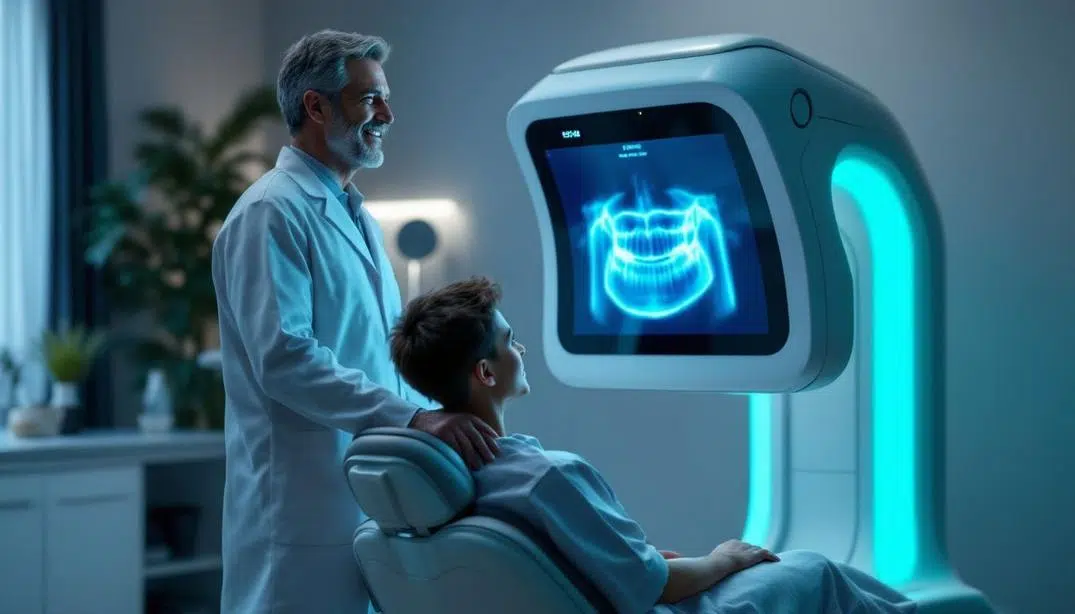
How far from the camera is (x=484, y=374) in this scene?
2061mm

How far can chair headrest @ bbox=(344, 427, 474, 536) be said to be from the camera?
1.83 meters

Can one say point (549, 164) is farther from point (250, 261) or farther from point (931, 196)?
point (931, 196)

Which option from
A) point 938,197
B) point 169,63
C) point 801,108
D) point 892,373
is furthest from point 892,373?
point 169,63

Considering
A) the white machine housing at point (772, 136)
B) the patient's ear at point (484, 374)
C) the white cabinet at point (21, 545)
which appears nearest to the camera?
the patient's ear at point (484, 374)

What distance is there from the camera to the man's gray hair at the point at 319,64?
93.0 inches

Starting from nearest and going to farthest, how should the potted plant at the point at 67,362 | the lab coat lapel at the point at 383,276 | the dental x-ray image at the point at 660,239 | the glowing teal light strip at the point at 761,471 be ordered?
the dental x-ray image at the point at 660,239
the lab coat lapel at the point at 383,276
the glowing teal light strip at the point at 761,471
the potted plant at the point at 67,362

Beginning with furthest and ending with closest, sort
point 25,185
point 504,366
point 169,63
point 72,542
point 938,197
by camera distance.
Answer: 1. point 169,63
2. point 25,185
3. point 72,542
4. point 938,197
5. point 504,366

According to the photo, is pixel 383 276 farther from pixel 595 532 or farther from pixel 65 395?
pixel 65 395

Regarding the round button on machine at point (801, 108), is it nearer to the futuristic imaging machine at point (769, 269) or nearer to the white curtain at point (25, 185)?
the futuristic imaging machine at point (769, 269)

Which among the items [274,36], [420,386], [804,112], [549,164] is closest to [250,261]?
[420,386]

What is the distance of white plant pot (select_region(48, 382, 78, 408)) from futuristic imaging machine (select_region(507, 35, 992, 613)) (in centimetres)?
261

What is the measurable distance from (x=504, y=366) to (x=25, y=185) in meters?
3.37

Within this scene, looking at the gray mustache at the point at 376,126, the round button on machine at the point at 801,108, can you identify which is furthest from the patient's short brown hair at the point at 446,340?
the round button on machine at the point at 801,108

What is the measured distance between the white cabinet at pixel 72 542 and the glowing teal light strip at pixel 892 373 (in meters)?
2.75
